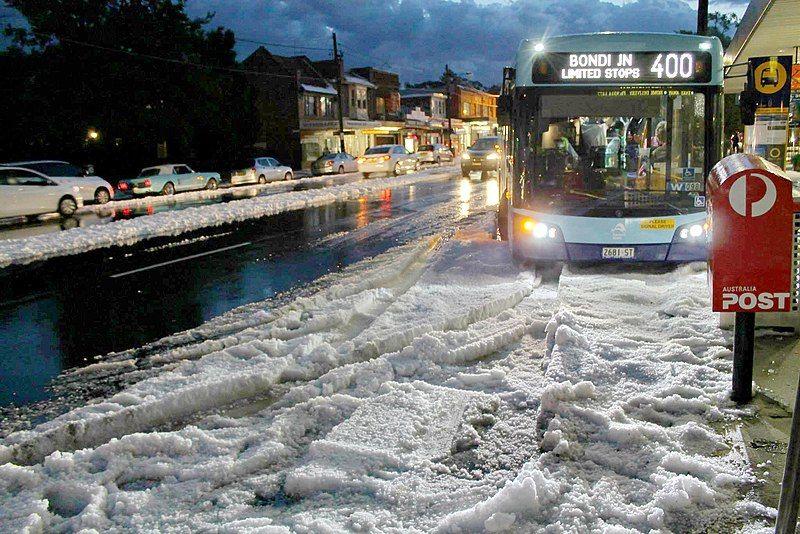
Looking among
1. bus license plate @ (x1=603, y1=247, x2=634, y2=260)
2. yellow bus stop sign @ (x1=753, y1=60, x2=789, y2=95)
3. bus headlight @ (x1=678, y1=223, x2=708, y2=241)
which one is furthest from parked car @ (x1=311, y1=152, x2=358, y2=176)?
bus headlight @ (x1=678, y1=223, x2=708, y2=241)

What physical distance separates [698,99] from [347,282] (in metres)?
5.26

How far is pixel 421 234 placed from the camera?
1582cm

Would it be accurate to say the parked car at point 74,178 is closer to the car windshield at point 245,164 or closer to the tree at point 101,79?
the tree at point 101,79

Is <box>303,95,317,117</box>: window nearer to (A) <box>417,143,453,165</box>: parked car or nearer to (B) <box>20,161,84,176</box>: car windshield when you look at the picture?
(A) <box>417,143,453,165</box>: parked car

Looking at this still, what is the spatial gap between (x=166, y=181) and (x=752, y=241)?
3227 centimetres

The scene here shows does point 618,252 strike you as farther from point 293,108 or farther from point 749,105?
point 293,108

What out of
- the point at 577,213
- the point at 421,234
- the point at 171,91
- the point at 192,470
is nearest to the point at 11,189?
the point at 421,234

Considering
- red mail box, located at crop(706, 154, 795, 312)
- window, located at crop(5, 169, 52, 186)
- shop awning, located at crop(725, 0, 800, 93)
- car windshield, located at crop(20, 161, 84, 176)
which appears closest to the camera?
red mail box, located at crop(706, 154, 795, 312)

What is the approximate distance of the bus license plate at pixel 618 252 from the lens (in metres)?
9.64

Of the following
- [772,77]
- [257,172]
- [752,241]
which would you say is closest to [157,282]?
[752,241]

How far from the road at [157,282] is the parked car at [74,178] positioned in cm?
1188

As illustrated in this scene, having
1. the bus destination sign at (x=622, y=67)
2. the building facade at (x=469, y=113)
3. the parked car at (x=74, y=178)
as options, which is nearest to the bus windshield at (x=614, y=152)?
the bus destination sign at (x=622, y=67)

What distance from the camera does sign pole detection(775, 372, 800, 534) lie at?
9.38 ft

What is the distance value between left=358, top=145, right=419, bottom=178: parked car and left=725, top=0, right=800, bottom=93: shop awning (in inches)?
943
